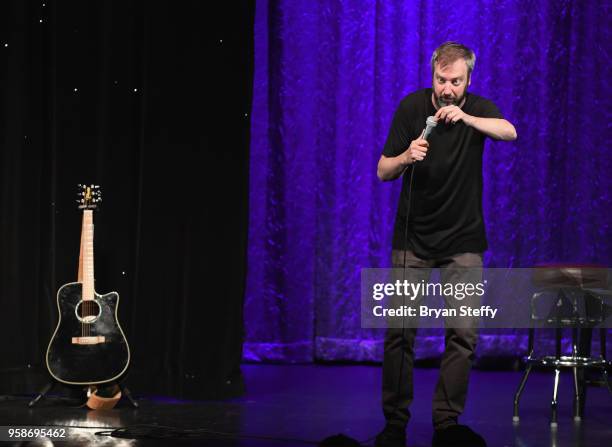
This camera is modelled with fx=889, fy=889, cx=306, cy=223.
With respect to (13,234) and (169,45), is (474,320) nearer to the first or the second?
(169,45)

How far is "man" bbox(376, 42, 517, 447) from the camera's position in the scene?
3.24 m

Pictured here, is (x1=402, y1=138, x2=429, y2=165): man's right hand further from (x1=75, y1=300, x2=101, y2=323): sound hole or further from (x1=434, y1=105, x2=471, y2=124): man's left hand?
(x1=75, y1=300, x2=101, y2=323): sound hole

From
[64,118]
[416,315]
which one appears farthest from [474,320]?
[64,118]

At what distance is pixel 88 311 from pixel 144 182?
2.43ft

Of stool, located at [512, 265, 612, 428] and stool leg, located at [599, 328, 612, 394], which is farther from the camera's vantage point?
stool leg, located at [599, 328, 612, 394]

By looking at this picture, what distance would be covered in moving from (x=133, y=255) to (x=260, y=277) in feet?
4.34

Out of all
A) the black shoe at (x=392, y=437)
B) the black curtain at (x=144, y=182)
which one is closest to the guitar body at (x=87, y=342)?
the black curtain at (x=144, y=182)

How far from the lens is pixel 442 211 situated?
3.28 meters

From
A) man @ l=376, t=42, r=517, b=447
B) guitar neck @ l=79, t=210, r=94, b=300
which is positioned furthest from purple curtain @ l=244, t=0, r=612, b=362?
man @ l=376, t=42, r=517, b=447

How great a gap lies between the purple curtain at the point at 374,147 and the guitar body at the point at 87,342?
1631 millimetres

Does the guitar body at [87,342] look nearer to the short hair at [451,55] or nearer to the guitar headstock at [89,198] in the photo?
the guitar headstock at [89,198]

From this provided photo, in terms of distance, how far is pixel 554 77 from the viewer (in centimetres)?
554

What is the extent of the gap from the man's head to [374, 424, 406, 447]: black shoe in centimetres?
121

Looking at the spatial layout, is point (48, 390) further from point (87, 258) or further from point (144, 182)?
point (144, 182)
